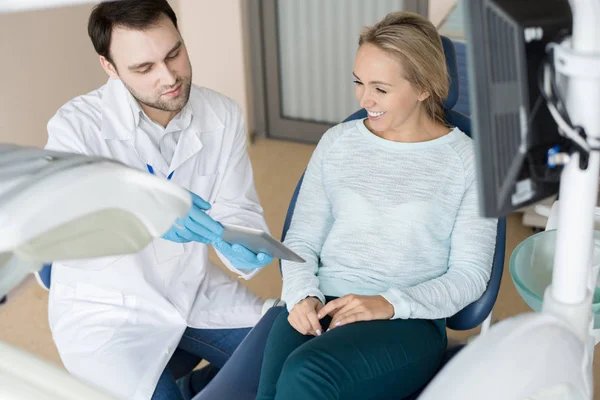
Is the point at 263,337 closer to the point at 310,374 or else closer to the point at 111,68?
the point at 310,374

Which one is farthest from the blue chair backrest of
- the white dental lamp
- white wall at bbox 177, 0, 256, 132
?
white wall at bbox 177, 0, 256, 132

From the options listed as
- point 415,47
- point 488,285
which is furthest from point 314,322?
point 415,47

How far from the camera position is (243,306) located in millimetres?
1955

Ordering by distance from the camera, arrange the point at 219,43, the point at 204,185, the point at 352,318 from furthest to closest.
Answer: the point at 219,43 < the point at 204,185 < the point at 352,318

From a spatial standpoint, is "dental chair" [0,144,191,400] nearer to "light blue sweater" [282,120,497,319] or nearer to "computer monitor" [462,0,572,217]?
"computer monitor" [462,0,572,217]

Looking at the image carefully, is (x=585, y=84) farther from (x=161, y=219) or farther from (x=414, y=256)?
(x=414, y=256)

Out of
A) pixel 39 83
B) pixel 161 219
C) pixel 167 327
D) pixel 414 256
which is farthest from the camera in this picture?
pixel 39 83

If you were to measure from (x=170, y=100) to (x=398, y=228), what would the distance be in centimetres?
63

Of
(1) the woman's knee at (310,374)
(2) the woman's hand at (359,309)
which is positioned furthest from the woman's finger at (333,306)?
(1) the woman's knee at (310,374)

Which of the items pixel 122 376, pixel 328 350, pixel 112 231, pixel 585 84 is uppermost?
pixel 585 84

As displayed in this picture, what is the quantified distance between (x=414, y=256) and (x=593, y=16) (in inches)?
37.6

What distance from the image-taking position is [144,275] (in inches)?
72.4

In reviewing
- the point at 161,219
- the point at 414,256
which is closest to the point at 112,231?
the point at 161,219

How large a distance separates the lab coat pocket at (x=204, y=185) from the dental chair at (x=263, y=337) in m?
0.37
